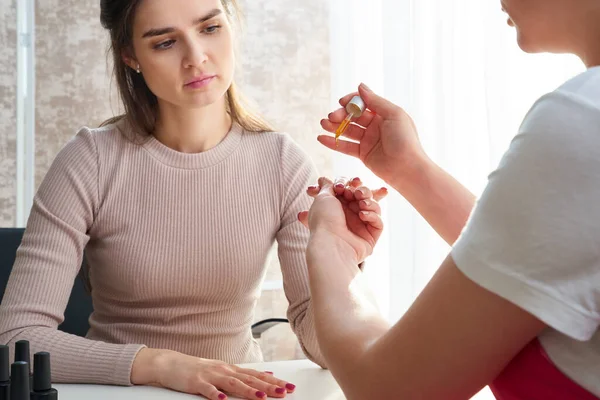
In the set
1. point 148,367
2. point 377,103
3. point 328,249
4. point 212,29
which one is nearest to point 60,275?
point 148,367

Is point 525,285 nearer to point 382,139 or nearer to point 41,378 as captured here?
point 41,378

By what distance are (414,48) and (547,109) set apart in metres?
1.86

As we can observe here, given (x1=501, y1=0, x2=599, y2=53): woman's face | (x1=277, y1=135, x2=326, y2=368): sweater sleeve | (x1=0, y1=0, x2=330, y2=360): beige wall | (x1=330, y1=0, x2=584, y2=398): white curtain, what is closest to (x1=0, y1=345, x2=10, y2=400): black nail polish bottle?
(x1=501, y1=0, x2=599, y2=53): woman's face

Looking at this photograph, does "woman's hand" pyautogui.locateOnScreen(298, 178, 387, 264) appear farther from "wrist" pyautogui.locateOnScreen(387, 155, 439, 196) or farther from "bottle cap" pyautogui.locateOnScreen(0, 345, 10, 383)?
"bottle cap" pyautogui.locateOnScreen(0, 345, 10, 383)

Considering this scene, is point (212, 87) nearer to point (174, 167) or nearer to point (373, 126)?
point (174, 167)

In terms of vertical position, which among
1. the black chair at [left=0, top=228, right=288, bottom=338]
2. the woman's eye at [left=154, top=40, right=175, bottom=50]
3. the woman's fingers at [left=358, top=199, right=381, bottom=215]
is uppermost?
the woman's eye at [left=154, top=40, right=175, bottom=50]

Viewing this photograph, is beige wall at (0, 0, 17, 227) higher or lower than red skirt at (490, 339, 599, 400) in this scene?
lower

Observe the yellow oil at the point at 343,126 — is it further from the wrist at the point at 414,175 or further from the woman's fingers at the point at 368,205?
the woman's fingers at the point at 368,205

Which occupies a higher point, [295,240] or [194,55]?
[194,55]

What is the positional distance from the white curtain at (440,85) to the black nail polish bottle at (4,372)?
139cm

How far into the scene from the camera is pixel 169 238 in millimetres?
1723

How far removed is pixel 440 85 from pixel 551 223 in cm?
177

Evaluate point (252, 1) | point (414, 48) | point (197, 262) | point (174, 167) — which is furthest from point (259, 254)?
point (252, 1)

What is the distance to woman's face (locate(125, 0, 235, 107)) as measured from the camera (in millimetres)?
1703
